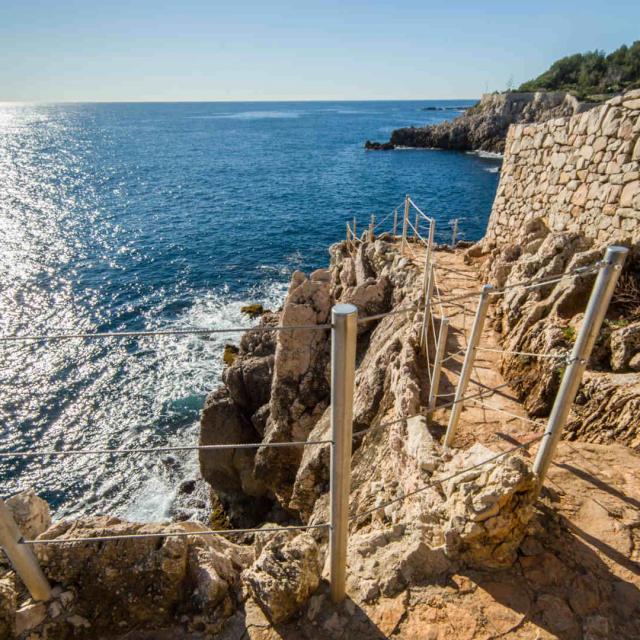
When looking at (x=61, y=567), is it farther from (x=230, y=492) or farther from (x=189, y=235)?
(x=189, y=235)

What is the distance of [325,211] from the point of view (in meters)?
43.5

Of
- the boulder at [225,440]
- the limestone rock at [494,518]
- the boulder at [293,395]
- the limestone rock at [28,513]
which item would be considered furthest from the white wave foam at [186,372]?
the limestone rock at [494,518]

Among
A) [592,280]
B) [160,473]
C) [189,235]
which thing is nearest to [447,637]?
[592,280]

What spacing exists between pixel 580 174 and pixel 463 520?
28.4ft

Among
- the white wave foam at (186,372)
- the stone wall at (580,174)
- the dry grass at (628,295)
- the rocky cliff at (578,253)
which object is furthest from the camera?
the white wave foam at (186,372)

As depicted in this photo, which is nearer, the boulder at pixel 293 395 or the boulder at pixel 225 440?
the boulder at pixel 293 395

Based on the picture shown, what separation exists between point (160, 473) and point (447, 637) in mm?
15390

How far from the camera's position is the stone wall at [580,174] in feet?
26.1

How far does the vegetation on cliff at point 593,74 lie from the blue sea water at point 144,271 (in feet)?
81.9

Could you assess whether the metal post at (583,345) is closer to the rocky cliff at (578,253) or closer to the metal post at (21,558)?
the rocky cliff at (578,253)

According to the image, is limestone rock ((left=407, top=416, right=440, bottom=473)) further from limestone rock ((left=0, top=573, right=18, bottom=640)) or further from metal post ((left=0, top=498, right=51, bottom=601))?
limestone rock ((left=0, top=573, right=18, bottom=640))

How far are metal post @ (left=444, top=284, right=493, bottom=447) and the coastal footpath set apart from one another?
0.95ft

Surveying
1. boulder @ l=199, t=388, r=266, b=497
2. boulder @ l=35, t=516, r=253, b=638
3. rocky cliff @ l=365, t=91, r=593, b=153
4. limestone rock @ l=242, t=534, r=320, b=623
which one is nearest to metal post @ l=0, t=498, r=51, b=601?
boulder @ l=35, t=516, r=253, b=638

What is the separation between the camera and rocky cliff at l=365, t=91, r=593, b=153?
243 ft
